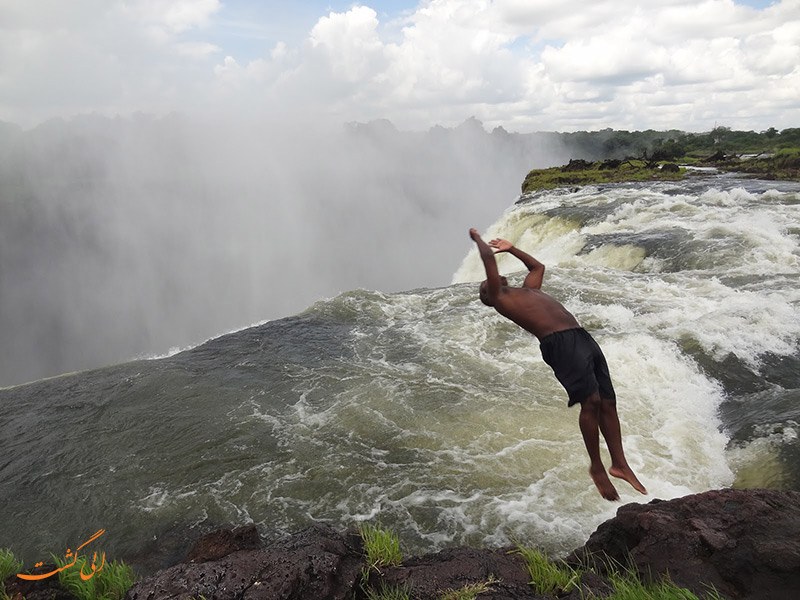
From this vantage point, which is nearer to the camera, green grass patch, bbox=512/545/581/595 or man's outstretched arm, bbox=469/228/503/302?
man's outstretched arm, bbox=469/228/503/302

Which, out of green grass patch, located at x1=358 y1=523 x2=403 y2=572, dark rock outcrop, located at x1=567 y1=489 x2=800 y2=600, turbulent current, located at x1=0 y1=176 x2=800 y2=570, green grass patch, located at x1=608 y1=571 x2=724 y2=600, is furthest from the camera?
turbulent current, located at x1=0 y1=176 x2=800 y2=570

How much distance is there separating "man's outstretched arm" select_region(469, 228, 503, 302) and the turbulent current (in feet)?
12.3

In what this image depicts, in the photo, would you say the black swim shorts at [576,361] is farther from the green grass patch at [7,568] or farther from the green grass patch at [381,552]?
the green grass patch at [7,568]

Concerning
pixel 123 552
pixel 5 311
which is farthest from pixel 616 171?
pixel 5 311

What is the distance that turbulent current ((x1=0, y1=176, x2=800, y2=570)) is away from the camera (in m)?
6.31

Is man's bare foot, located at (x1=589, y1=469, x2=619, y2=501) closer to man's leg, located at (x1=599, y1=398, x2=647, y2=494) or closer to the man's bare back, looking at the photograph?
man's leg, located at (x1=599, y1=398, x2=647, y2=494)

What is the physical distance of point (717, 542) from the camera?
127 inches

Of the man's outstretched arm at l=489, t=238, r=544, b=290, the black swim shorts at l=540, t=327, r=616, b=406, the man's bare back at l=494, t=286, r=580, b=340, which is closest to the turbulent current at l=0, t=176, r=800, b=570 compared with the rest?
the black swim shorts at l=540, t=327, r=616, b=406

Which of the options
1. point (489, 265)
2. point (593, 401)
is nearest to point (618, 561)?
point (593, 401)

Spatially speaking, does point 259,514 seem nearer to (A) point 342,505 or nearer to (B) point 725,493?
(A) point 342,505

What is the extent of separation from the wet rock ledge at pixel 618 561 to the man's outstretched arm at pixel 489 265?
2007 millimetres

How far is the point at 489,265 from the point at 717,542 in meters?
2.46

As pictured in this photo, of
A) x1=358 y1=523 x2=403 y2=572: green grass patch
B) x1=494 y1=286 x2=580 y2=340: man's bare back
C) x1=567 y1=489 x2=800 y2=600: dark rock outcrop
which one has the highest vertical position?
x1=494 y1=286 x2=580 y2=340: man's bare back

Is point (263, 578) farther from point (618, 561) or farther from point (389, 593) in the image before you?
point (618, 561)
